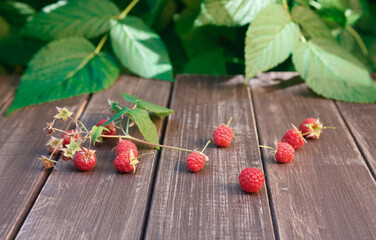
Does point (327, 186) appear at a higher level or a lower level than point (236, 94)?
higher

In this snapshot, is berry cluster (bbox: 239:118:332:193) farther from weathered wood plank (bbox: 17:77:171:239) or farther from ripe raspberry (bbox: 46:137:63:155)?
ripe raspberry (bbox: 46:137:63:155)

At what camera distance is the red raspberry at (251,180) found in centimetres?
96

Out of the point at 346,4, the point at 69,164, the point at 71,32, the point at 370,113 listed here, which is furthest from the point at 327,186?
the point at 71,32

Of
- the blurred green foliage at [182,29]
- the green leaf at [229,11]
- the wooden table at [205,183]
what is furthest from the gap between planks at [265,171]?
the green leaf at [229,11]

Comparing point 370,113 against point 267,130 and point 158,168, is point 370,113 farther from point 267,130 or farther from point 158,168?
point 158,168

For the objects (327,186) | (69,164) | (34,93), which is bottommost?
(34,93)

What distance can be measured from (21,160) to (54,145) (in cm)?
9

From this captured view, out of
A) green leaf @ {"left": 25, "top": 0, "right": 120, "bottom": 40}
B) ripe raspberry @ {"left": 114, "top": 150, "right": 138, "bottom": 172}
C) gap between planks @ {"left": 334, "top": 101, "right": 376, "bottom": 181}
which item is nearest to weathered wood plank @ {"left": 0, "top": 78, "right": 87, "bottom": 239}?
ripe raspberry @ {"left": 114, "top": 150, "right": 138, "bottom": 172}

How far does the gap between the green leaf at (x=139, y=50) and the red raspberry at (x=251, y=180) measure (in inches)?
28.3

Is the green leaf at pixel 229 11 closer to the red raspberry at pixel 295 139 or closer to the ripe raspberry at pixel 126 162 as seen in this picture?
the red raspberry at pixel 295 139

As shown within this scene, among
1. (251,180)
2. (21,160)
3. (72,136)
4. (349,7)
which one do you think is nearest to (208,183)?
(251,180)

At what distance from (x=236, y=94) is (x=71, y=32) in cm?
69

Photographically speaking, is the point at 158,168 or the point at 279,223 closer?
the point at 279,223

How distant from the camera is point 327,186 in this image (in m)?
1.01
